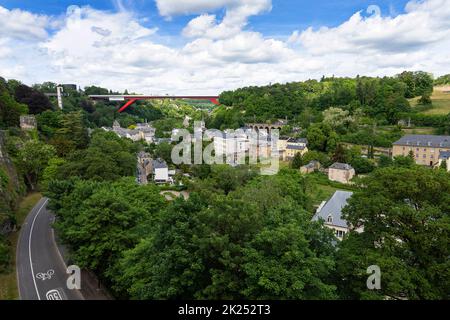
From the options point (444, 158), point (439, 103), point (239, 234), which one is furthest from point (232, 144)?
point (239, 234)

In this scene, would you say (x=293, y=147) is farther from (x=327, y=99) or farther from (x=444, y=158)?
(x=327, y=99)

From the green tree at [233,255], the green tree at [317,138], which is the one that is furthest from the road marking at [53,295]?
the green tree at [317,138]

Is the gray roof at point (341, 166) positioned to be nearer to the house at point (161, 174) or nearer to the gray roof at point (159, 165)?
the house at point (161, 174)

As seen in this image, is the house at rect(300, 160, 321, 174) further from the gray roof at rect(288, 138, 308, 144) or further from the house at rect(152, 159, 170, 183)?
the house at rect(152, 159, 170, 183)

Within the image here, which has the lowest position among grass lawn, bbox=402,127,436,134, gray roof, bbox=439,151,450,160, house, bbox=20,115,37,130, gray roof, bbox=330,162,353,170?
gray roof, bbox=330,162,353,170

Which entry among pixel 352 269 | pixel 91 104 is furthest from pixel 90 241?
pixel 91 104

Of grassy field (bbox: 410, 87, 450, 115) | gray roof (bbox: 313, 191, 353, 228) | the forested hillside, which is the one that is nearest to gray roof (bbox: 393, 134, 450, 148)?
the forested hillside
